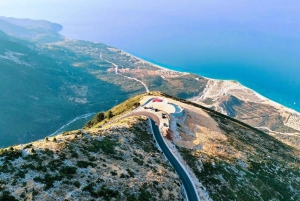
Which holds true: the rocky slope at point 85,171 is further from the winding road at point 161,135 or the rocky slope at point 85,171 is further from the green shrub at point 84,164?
the winding road at point 161,135

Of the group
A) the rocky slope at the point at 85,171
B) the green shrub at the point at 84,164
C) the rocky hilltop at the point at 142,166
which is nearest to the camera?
the rocky slope at the point at 85,171

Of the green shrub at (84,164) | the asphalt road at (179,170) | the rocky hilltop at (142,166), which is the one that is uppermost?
the green shrub at (84,164)

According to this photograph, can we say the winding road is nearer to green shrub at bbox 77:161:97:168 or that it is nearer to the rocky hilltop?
the rocky hilltop

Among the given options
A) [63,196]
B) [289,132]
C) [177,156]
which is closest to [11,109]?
[177,156]

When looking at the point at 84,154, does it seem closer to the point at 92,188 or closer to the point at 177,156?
the point at 92,188

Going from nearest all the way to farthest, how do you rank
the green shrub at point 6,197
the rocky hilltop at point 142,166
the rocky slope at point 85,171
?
the green shrub at point 6,197
the rocky slope at point 85,171
the rocky hilltop at point 142,166

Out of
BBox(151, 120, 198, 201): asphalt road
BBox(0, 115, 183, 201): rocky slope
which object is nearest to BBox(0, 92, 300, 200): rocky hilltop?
BBox(0, 115, 183, 201): rocky slope

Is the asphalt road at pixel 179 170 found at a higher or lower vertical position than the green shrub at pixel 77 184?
lower

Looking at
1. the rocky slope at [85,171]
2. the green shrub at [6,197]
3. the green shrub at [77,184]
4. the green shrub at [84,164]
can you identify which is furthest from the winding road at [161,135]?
the green shrub at [6,197]
